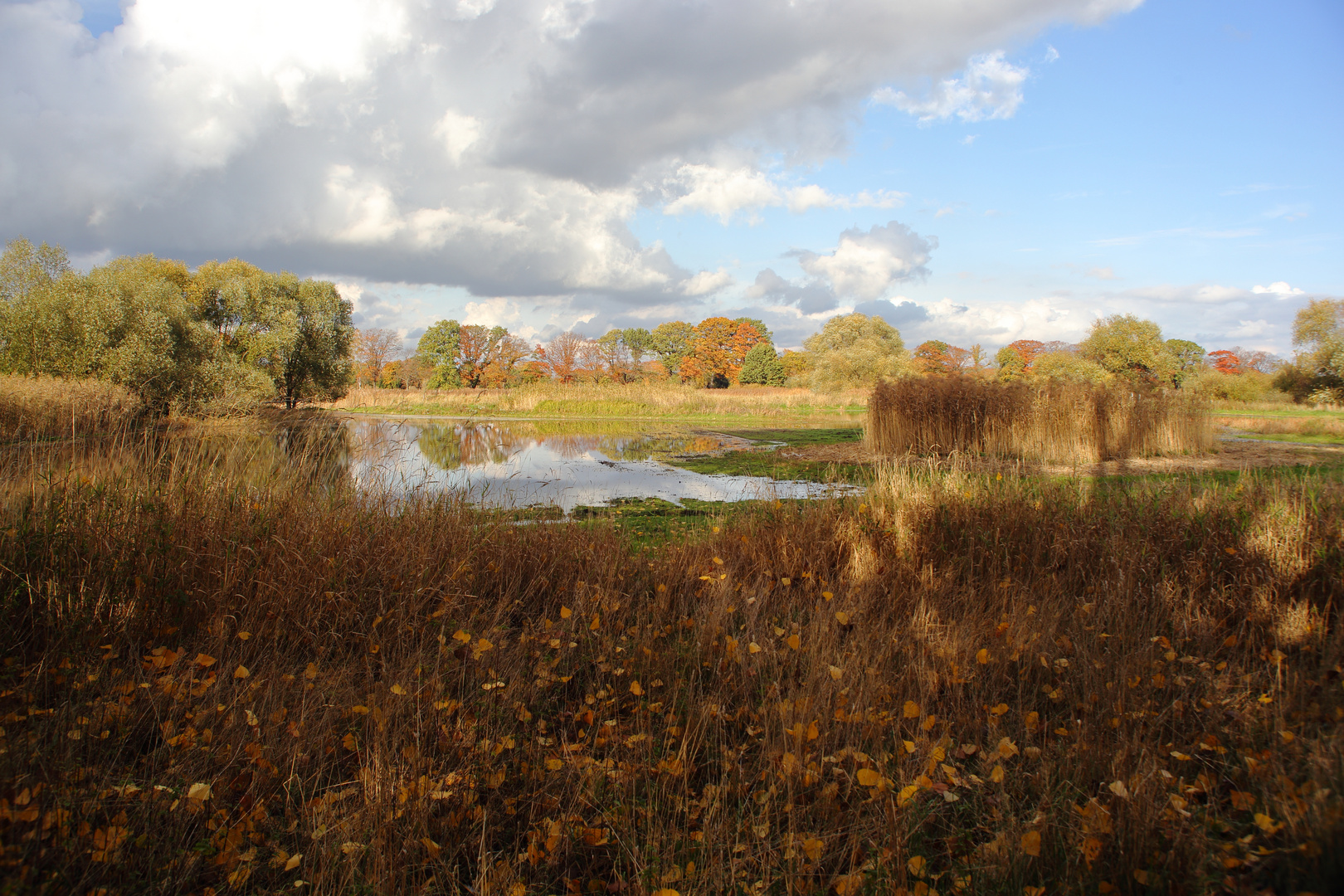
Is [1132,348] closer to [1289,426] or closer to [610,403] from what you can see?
[1289,426]

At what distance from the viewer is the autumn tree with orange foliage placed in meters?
76.5

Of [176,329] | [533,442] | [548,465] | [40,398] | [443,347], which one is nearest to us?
[40,398]

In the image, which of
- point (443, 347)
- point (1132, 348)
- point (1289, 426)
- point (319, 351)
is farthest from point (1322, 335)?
point (443, 347)

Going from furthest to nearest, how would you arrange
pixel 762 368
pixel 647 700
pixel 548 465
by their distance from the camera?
pixel 762 368
pixel 548 465
pixel 647 700

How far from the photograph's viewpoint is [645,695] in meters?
3.62

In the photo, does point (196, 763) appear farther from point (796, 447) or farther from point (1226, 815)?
point (796, 447)

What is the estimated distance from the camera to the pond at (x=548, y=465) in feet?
23.4

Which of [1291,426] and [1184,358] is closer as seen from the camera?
[1291,426]

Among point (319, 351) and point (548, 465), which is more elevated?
point (319, 351)

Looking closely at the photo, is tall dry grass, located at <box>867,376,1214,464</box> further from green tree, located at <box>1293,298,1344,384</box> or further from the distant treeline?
green tree, located at <box>1293,298,1344,384</box>

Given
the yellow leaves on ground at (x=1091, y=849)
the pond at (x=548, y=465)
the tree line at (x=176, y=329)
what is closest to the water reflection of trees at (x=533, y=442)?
the pond at (x=548, y=465)

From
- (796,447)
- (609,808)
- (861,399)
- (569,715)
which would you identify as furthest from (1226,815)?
(861,399)

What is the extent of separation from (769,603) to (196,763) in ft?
11.7

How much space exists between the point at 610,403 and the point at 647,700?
103ft
